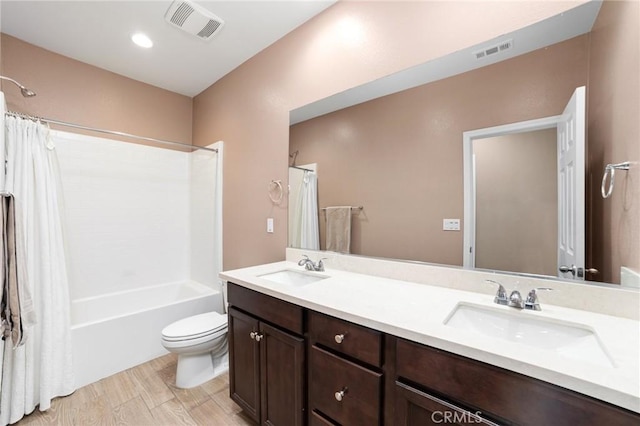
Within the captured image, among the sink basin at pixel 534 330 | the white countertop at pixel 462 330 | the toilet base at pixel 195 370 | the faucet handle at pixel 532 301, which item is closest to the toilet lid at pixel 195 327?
the toilet base at pixel 195 370

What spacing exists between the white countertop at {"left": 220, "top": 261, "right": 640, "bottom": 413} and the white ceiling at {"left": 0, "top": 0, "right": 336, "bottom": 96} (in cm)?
175

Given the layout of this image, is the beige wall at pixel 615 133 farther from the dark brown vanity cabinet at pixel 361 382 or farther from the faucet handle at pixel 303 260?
the faucet handle at pixel 303 260

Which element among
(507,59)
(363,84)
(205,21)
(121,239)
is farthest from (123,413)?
(507,59)

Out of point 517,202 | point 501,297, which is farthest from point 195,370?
point 517,202

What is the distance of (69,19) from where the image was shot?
1.89 meters

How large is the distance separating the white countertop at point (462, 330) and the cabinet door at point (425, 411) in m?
0.17

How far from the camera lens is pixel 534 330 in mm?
960

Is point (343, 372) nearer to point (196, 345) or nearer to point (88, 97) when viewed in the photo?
point (196, 345)

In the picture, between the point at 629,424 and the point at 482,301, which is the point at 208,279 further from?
the point at 629,424

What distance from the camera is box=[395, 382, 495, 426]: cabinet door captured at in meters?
0.76

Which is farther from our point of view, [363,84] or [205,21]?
[205,21]

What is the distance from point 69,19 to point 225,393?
9.29 ft

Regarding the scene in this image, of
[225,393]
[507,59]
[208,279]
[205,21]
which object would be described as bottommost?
[225,393]

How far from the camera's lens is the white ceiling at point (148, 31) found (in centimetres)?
178
